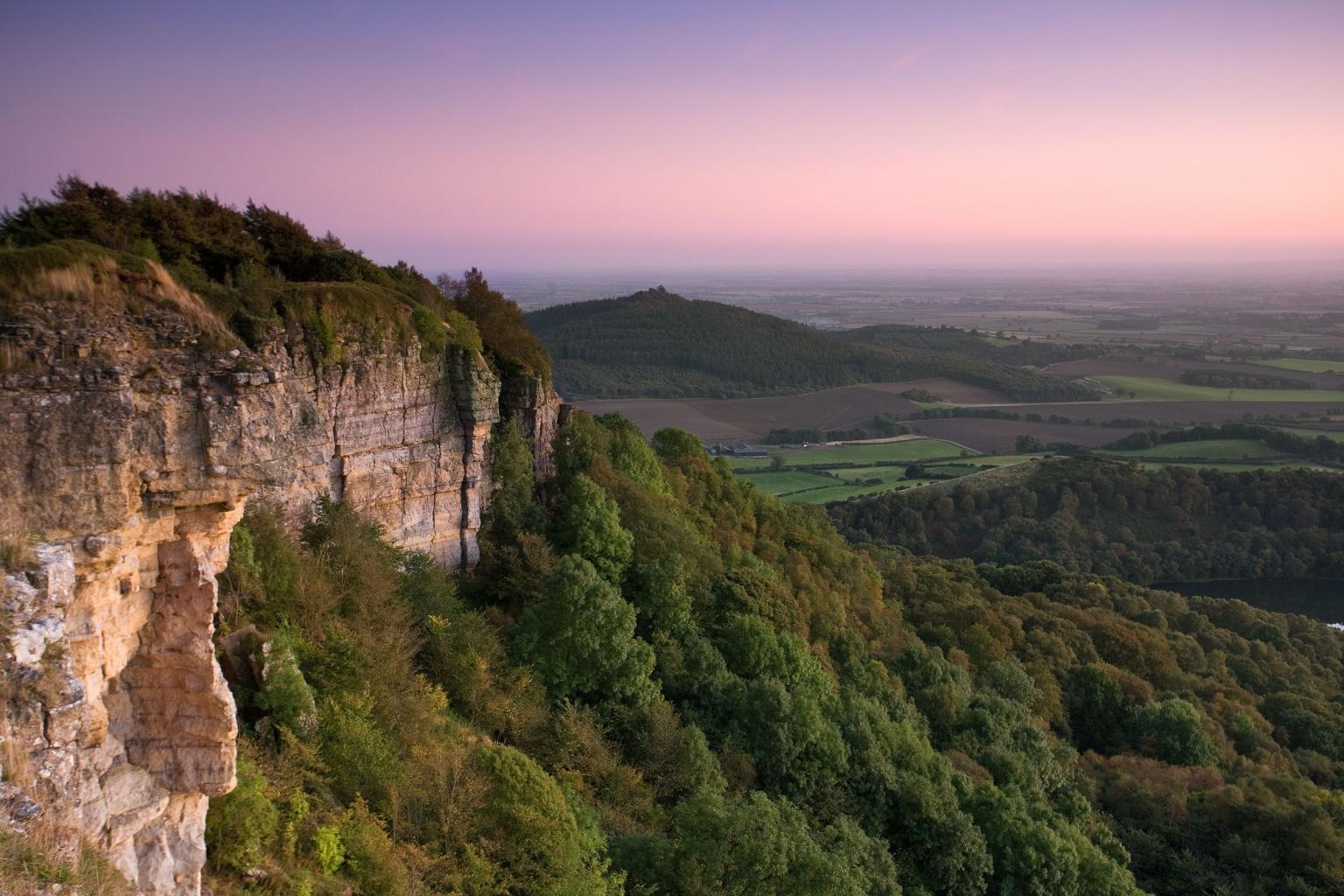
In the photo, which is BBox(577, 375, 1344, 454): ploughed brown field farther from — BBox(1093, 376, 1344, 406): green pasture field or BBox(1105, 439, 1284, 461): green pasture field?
BBox(1105, 439, 1284, 461): green pasture field

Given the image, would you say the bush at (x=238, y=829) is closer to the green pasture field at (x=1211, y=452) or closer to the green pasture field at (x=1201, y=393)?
the green pasture field at (x=1211, y=452)

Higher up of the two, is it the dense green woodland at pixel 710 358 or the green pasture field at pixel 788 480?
the dense green woodland at pixel 710 358

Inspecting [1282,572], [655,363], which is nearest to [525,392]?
[1282,572]

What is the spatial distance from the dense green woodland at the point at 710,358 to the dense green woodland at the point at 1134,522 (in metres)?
49.1

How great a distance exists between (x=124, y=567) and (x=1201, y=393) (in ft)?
523

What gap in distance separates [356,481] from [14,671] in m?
14.6

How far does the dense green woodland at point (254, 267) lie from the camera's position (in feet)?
56.0

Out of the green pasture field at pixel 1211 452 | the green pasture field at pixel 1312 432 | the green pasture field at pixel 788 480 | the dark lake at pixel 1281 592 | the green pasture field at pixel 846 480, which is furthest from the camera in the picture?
the green pasture field at pixel 1312 432

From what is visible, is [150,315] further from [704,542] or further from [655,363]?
[655,363]

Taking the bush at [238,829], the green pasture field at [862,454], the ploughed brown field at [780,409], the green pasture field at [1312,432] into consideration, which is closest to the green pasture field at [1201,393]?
the green pasture field at [1312,432]

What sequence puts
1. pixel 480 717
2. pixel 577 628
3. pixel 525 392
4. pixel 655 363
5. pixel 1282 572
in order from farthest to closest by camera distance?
pixel 655 363, pixel 1282 572, pixel 525 392, pixel 577 628, pixel 480 717

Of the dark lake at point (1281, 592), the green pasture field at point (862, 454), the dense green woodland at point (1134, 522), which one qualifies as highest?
the green pasture field at point (862, 454)

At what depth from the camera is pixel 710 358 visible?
5202 inches

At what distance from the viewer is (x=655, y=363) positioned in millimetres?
128375
